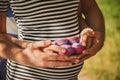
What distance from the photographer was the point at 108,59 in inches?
127

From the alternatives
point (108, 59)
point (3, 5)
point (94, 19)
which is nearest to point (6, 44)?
point (3, 5)

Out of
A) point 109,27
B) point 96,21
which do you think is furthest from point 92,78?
point 96,21

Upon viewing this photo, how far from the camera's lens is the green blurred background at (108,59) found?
312 centimetres

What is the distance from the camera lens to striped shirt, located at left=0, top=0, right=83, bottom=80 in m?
1.24

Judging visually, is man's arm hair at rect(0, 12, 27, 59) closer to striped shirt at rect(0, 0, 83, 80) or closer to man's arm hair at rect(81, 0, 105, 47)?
striped shirt at rect(0, 0, 83, 80)

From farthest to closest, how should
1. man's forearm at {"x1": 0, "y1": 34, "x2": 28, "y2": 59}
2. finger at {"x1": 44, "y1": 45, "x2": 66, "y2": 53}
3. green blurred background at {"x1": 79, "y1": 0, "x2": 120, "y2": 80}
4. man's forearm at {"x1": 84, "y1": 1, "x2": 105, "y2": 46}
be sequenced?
green blurred background at {"x1": 79, "y1": 0, "x2": 120, "y2": 80}, man's forearm at {"x1": 84, "y1": 1, "x2": 105, "y2": 46}, man's forearm at {"x1": 0, "y1": 34, "x2": 28, "y2": 59}, finger at {"x1": 44, "y1": 45, "x2": 66, "y2": 53}

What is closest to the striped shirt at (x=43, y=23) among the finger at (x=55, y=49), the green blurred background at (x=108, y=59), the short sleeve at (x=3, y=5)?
the short sleeve at (x=3, y=5)

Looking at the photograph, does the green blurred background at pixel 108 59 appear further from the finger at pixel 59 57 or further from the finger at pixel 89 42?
the finger at pixel 59 57

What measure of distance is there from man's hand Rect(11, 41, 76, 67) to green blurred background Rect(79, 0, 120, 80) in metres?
1.91

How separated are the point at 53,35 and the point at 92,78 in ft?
6.19

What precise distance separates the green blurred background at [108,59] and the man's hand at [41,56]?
6.27 feet

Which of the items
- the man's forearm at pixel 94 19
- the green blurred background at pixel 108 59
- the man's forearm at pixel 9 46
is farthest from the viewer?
the green blurred background at pixel 108 59

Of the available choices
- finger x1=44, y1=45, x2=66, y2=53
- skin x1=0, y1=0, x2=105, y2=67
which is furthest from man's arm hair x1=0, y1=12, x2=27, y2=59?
finger x1=44, y1=45, x2=66, y2=53

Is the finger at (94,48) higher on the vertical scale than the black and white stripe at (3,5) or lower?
lower
